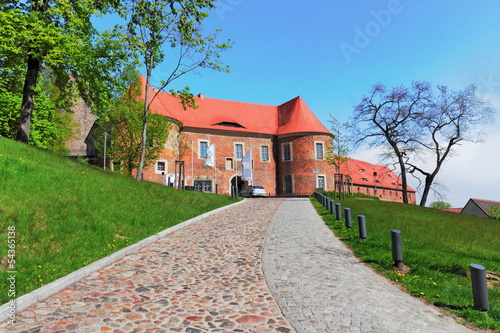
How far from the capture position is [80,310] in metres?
4.20

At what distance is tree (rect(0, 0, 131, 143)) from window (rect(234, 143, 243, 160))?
70.7 ft

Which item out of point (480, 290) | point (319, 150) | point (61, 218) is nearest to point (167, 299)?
point (61, 218)

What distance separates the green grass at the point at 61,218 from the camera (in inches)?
222

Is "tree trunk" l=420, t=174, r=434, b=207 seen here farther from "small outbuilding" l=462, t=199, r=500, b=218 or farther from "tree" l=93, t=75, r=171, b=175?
"tree" l=93, t=75, r=171, b=175

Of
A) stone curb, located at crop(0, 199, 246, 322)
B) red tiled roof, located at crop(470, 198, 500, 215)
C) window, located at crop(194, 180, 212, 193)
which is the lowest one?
red tiled roof, located at crop(470, 198, 500, 215)

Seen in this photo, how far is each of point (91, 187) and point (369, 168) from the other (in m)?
58.7

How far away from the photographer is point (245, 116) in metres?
43.5

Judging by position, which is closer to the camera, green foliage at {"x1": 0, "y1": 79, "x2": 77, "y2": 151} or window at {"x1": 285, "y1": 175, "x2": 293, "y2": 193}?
green foliage at {"x1": 0, "y1": 79, "x2": 77, "y2": 151}

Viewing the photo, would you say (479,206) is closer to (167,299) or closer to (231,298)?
(231,298)

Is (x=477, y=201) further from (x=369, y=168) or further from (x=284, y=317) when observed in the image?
(x=284, y=317)

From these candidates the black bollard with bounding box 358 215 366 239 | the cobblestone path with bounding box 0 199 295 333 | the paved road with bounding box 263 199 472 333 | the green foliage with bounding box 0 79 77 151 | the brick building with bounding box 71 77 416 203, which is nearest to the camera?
the cobblestone path with bounding box 0 199 295 333

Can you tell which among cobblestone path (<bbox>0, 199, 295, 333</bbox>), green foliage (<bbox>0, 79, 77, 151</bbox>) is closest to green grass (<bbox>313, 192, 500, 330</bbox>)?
cobblestone path (<bbox>0, 199, 295, 333</bbox>)

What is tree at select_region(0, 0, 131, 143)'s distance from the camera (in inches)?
572

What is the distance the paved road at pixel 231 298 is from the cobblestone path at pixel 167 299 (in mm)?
13
